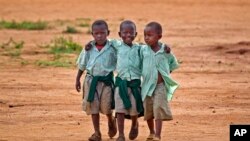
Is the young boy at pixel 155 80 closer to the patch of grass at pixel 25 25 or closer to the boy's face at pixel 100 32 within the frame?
the boy's face at pixel 100 32

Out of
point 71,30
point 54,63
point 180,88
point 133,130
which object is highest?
point 71,30

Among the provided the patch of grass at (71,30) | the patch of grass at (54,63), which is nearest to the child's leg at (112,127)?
the patch of grass at (54,63)

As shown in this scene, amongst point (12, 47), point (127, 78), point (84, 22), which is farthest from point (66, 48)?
point (127, 78)

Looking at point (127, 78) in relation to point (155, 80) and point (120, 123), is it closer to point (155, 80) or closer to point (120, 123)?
point (155, 80)

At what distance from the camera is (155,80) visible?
9.99 metres

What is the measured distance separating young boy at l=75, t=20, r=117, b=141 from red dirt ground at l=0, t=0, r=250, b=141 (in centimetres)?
46

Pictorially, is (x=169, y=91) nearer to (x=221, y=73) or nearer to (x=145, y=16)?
(x=221, y=73)

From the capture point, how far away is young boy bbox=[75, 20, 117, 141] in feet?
33.4

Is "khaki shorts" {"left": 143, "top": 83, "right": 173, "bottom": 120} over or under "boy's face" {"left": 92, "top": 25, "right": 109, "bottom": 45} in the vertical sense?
under

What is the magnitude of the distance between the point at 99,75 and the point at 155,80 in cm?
64

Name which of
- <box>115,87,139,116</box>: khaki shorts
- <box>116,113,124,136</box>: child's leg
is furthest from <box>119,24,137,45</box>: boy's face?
<box>116,113,124,136</box>: child's leg

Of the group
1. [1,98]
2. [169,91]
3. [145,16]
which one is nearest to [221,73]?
[1,98]

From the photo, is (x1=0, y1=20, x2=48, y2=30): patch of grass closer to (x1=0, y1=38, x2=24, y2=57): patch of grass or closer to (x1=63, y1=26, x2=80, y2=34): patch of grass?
(x1=63, y1=26, x2=80, y2=34): patch of grass

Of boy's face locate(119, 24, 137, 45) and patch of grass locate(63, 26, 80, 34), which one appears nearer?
boy's face locate(119, 24, 137, 45)
